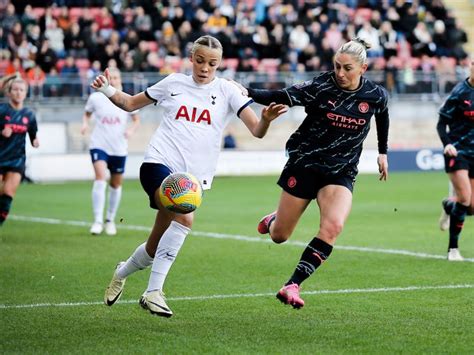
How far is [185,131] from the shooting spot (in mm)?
8500

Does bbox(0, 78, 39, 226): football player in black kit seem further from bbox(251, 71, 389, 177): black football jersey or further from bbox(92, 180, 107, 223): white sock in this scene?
bbox(251, 71, 389, 177): black football jersey

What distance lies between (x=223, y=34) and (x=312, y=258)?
23848mm

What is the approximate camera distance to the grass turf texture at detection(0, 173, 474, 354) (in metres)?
7.29

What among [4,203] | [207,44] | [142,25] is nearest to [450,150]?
[207,44]

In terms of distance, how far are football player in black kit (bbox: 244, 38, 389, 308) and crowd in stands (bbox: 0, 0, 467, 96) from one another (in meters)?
19.9

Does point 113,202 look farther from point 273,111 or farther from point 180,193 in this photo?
point 273,111

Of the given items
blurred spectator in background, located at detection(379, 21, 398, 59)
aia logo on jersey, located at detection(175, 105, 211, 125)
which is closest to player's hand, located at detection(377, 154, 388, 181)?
aia logo on jersey, located at detection(175, 105, 211, 125)

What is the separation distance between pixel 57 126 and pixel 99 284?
19.5 meters

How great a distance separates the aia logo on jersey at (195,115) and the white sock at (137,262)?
1.12 m

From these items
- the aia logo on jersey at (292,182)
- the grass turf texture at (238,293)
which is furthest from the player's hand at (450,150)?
the aia logo on jersey at (292,182)

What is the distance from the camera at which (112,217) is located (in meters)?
16.0

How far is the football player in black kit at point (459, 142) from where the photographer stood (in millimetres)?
12180

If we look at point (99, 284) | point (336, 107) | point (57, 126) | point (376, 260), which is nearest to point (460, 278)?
point (376, 260)

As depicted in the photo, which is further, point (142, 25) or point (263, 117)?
point (142, 25)
